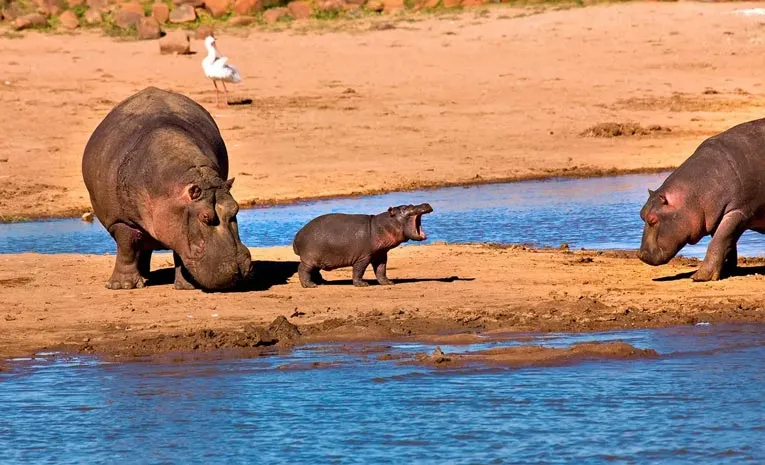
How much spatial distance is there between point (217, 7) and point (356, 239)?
806 inches

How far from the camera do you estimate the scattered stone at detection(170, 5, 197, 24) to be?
97.1 ft

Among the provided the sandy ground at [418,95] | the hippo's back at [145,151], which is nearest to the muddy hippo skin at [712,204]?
the hippo's back at [145,151]

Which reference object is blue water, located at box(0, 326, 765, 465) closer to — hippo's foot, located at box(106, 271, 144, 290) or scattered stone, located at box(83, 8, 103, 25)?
hippo's foot, located at box(106, 271, 144, 290)

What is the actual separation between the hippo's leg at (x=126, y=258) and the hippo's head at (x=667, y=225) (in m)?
3.67

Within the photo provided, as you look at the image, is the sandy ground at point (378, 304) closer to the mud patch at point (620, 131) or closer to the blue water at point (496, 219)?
the blue water at point (496, 219)

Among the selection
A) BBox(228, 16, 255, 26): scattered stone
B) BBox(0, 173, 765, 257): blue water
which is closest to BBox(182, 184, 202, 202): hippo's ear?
BBox(0, 173, 765, 257): blue water

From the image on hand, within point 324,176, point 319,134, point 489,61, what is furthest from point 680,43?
point 324,176

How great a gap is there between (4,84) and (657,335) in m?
15.7

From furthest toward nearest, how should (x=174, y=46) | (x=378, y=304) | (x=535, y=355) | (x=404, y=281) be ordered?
(x=174, y=46) → (x=404, y=281) → (x=378, y=304) → (x=535, y=355)

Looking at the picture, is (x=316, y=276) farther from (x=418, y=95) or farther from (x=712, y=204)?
(x=418, y=95)

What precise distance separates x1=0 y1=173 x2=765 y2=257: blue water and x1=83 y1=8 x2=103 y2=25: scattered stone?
14.1 m

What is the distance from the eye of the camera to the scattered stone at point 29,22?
91.7 ft

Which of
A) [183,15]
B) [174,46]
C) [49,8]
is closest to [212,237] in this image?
[174,46]

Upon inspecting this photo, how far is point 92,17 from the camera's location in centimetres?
2909
